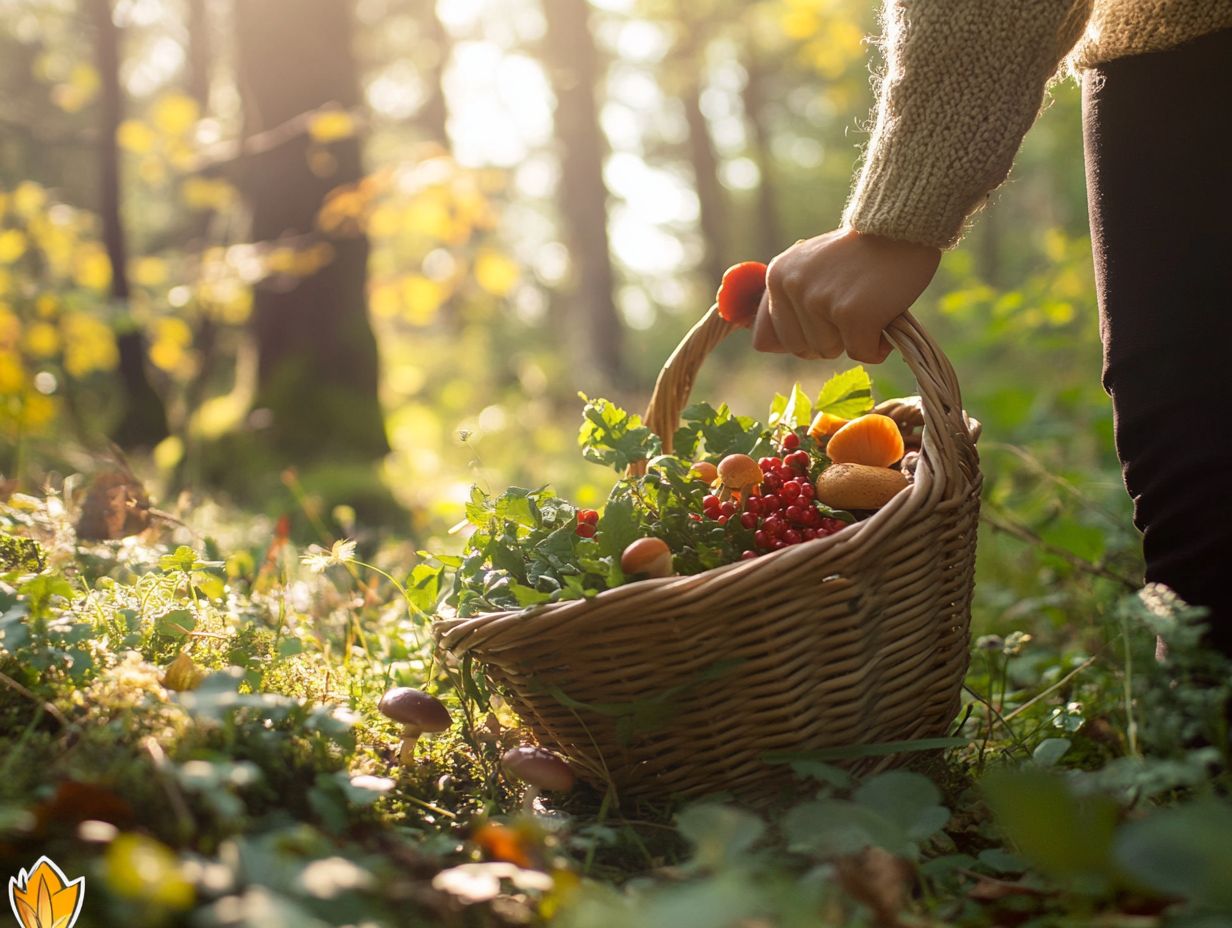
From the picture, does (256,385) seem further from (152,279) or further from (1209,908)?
(1209,908)

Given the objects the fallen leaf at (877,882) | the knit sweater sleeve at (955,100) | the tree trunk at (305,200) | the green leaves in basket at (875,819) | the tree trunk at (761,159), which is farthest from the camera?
the tree trunk at (761,159)

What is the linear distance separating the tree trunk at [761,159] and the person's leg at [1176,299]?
1320 cm

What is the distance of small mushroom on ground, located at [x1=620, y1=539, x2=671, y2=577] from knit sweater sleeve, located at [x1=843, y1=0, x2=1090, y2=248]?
23.5 inches

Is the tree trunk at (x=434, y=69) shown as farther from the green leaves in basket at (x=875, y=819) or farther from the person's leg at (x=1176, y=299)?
the green leaves in basket at (x=875, y=819)

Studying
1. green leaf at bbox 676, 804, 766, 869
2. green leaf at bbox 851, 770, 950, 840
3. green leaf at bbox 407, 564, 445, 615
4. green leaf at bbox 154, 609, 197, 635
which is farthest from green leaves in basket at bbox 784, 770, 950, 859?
green leaf at bbox 154, 609, 197, 635

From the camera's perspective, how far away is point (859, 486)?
150 centimetres

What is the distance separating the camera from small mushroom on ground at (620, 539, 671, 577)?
1347 mm

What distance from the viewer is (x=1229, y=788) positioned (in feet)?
3.79

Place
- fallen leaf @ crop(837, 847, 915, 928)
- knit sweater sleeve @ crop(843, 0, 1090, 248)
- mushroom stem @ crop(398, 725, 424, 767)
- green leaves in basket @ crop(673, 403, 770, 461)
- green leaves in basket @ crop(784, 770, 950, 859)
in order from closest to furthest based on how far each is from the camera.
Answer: fallen leaf @ crop(837, 847, 915, 928) < green leaves in basket @ crop(784, 770, 950, 859) < knit sweater sleeve @ crop(843, 0, 1090, 248) < mushroom stem @ crop(398, 725, 424, 767) < green leaves in basket @ crop(673, 403, 770, 461)

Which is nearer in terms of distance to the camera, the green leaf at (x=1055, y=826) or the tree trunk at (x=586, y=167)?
the green leaf at (x=1055, y=826)

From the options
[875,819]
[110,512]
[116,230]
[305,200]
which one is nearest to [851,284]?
[875,819]

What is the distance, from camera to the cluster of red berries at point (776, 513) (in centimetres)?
148

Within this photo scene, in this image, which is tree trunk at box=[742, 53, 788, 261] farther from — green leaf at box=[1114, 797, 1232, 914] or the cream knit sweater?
green leaf at box=[1114, 797, 1232, 914]

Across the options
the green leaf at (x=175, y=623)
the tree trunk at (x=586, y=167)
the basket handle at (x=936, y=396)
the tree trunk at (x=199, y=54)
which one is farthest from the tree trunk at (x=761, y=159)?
the green leaf at (x=175, y=623)
